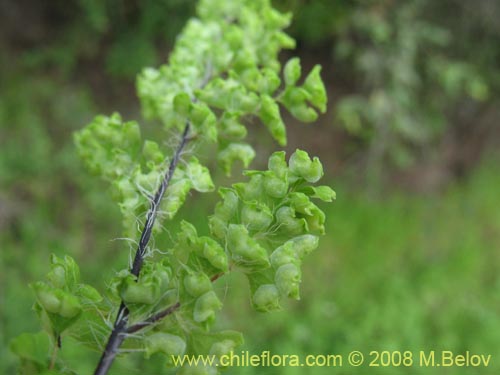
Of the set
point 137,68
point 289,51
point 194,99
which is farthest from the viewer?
point 289,51

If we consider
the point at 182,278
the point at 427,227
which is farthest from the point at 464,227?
the point at 182,278

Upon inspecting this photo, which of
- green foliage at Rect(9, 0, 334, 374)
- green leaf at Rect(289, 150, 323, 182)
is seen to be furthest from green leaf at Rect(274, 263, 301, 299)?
green leaf at Rect(289, 150, 323, 182)

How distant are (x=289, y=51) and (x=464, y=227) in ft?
5.60

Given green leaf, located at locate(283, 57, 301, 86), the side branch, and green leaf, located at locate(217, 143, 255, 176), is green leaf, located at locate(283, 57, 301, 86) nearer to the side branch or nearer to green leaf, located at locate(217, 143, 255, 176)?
green leaf, located at locate(217, 143, 255, 176)

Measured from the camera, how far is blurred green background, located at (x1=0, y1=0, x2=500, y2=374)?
8.55 feet

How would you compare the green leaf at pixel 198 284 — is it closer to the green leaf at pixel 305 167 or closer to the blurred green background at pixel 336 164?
the green leaf at pixel 305 167

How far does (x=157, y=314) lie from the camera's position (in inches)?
24.6

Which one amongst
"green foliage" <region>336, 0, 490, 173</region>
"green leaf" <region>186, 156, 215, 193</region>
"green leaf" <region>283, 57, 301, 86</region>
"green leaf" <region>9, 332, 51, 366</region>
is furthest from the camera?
"green foliage" <region>336, 0, 490, 173</region>

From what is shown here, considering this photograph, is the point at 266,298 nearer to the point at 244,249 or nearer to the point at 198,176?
the point at 244,249

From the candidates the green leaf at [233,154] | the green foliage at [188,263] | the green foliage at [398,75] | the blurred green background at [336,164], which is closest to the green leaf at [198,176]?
the green foliage at [188,263]

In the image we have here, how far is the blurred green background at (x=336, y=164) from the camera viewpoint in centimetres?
261

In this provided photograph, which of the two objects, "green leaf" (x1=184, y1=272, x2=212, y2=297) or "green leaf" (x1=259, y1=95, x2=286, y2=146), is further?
"green leaf" (x1=259, y1=95, x2=286, y2=146)

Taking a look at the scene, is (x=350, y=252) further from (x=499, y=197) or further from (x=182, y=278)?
(x=182, y=278)

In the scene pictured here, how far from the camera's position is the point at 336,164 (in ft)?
11.9
